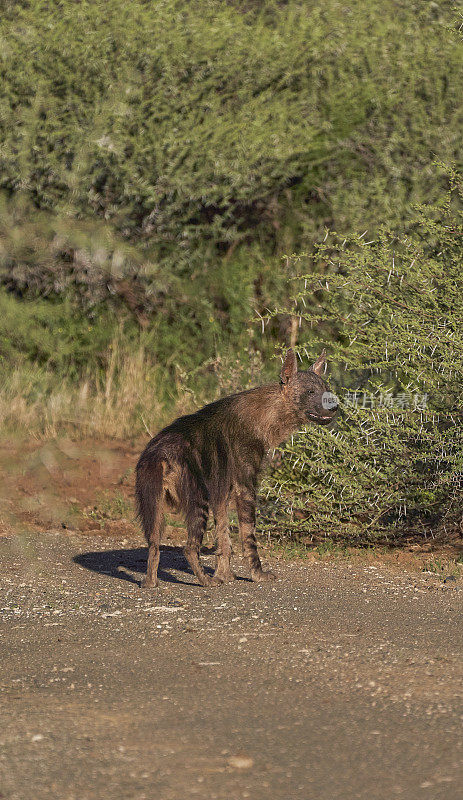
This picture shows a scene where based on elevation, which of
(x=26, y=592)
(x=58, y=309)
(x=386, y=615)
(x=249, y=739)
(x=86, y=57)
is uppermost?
(x=86, y=57)

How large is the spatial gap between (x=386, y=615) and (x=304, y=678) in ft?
4.60

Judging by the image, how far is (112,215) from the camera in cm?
1062

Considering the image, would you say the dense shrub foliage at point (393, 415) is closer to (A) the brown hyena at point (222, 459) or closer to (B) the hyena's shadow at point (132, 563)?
(A) the brown hyena at point (222, 459)

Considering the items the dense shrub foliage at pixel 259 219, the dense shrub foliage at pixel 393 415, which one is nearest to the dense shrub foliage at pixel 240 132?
the dense shrub foliage at pixel 259 219

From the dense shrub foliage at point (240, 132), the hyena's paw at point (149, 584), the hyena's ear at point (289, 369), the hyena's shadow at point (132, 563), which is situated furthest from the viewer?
the dense shrub foliage at point (240, 132)

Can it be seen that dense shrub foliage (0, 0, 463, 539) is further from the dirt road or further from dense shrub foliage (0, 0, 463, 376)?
the dirt road

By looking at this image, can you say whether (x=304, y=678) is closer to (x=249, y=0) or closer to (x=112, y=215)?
(x=112, y=215)

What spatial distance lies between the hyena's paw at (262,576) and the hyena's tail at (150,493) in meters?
0.81

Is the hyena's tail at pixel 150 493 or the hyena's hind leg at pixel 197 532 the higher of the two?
the hyena's tail at pixel 150 493

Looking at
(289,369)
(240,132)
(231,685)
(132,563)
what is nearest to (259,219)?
(240,132)

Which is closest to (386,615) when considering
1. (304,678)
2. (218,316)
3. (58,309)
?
(304,678)

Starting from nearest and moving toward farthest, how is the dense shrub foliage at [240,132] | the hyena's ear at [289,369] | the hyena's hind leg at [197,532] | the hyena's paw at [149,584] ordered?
the hyena's hind leg at [197,532]
the hyena's paw at [149,584]
the hyena's ear at [289,369]
the dense shrub foliage at [240,132]

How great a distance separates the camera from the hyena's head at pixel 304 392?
729 centimetres

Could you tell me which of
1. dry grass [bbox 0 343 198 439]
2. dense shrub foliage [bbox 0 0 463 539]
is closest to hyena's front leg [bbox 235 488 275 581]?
dense shrub foliage [bbox 0 0 463 539]
